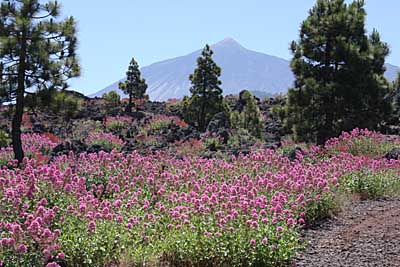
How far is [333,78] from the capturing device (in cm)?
1953

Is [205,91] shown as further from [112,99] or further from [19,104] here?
[19,104]

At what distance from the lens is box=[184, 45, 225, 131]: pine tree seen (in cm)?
2978

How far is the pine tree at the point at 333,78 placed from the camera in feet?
62.6

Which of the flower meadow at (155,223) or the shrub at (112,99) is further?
the shrub at (112,99)

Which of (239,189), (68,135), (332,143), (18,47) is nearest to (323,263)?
(239,189)

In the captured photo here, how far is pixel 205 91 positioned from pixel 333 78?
37.6ft

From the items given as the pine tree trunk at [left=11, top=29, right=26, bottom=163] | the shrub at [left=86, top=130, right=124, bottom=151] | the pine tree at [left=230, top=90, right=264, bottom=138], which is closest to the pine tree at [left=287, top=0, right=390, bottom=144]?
the shrub at [left=86, top=130, right=124, bottom=151]

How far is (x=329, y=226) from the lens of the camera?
25.1 ft

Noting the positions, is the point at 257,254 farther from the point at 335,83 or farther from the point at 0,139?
the point at 335,83

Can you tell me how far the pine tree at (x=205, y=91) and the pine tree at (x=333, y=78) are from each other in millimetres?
10022

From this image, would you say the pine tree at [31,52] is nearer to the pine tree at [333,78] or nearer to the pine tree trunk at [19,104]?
the pine tree trunk at [19,104]

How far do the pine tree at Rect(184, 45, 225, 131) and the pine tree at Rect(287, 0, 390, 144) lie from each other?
10022 millimetres

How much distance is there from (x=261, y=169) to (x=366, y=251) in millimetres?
4303

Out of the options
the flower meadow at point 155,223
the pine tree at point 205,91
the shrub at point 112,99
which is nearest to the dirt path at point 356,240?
the flower meadow at point 155,223
